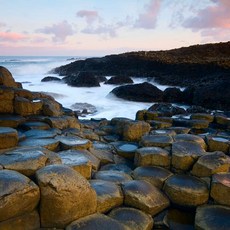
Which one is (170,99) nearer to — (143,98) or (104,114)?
(143,98)

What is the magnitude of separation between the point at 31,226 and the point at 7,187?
0.46 meters

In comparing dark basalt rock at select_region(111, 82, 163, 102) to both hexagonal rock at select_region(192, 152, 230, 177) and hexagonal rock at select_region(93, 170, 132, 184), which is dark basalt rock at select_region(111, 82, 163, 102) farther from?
hexagonal rock at select_region(93, 170, 132, 184)

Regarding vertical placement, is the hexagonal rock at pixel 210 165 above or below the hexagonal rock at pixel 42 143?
below

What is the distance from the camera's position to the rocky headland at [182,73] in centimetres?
1095

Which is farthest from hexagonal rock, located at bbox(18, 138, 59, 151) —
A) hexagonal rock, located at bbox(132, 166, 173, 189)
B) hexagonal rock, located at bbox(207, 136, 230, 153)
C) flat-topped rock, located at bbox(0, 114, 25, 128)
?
hexagonal rock, located at bbox(207, 136, 230, 153)

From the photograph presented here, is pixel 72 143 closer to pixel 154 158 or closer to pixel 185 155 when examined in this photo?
pixel 154 158

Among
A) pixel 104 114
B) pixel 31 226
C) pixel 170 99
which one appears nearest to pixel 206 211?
pixel 31 226

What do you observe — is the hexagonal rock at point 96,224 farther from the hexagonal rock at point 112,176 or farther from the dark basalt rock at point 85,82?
the dark basalt rock at point 85,82

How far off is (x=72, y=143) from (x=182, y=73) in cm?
Answer: 1567

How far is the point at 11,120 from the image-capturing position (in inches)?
209

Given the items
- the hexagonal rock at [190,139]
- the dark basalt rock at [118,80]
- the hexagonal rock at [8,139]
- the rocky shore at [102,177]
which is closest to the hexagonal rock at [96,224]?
the rocky shore at [102,177]

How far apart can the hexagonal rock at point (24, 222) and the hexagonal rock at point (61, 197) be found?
6 cm

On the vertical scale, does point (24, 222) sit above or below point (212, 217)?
above

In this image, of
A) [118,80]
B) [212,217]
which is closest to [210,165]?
[212,217]
